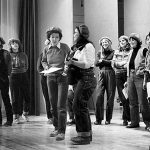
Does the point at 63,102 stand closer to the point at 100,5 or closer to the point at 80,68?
the point at 80,68

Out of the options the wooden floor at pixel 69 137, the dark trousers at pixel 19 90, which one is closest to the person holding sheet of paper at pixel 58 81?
the wooden floor at pixel 69 137

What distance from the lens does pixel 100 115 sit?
566 cm

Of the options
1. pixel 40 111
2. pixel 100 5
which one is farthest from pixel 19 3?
pixel 40 111

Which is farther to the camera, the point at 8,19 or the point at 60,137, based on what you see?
the point at 8,19

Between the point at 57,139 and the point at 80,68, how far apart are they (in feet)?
2.82

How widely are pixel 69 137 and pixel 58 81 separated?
0.72 meters

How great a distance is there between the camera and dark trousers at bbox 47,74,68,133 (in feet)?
13.1

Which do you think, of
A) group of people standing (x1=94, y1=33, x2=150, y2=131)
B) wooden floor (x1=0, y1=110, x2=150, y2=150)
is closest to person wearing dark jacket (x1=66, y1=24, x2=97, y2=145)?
wooden floor (x1=0, y1=110, x2=150, y2=150)

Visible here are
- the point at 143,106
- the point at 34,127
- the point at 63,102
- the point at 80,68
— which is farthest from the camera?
the point at 34,127

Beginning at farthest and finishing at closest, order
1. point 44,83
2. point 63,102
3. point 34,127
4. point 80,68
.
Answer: point 44,83 < point 34,127 < point 63,102 < point 80,68

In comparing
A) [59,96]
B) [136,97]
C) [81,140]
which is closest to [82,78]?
[59,96]

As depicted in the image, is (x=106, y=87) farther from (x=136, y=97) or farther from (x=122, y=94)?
(x=136, y=97)

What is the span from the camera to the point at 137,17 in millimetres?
8117

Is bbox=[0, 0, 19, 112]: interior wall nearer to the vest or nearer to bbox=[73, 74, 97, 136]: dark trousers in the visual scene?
the vest
